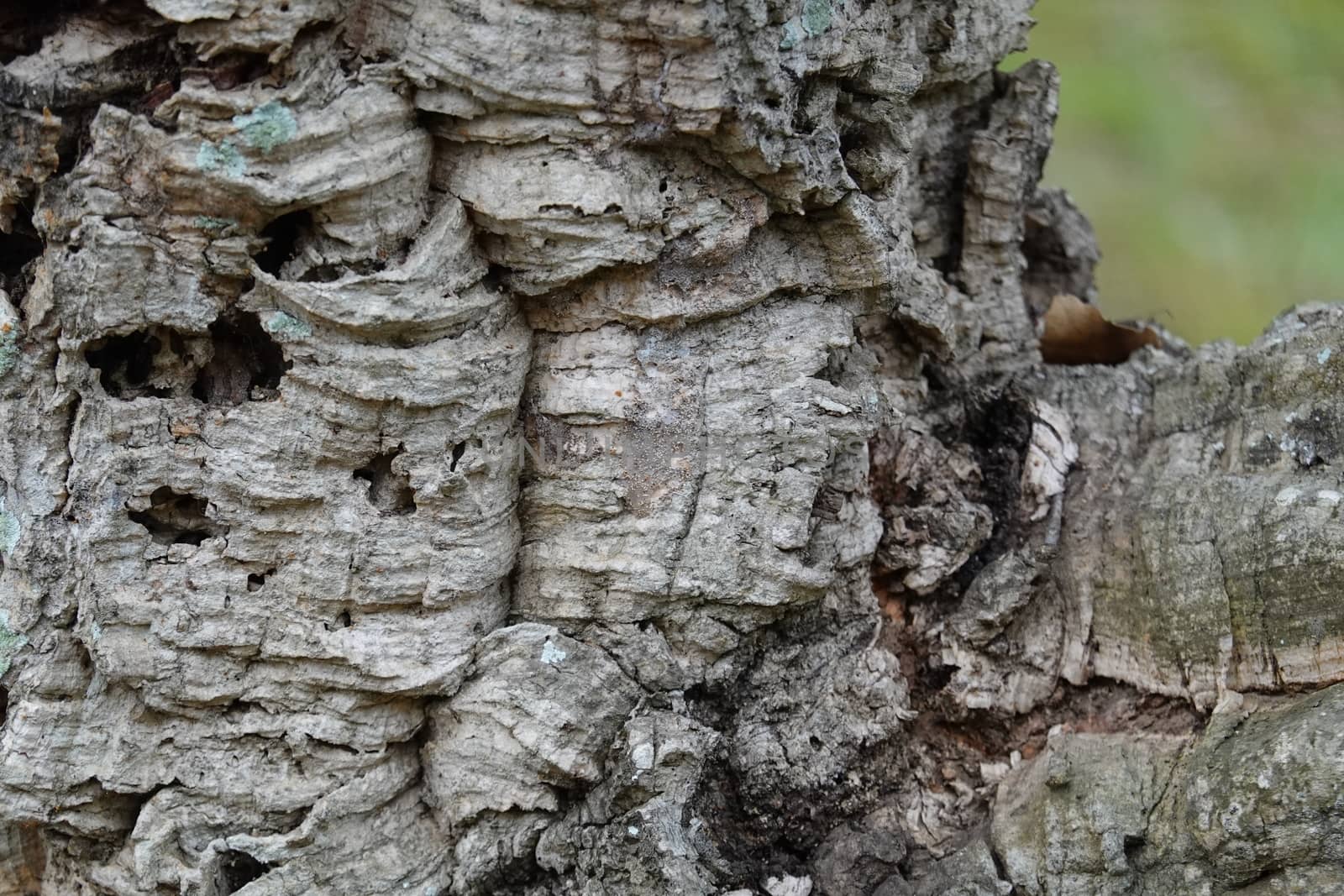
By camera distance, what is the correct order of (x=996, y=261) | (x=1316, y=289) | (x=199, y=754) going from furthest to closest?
(x=1316, y=289) < (x=996, y=261) < (x=199, y=754)

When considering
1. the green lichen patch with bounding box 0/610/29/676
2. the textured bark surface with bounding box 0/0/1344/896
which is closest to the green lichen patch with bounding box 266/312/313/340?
the textured bark surface with bounding box 0/0/1344/896

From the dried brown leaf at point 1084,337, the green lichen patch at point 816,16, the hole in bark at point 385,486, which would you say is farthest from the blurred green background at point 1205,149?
the hole in bark at point 385,486

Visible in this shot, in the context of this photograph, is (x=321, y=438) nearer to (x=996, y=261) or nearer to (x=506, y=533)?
(x=506, y=533)

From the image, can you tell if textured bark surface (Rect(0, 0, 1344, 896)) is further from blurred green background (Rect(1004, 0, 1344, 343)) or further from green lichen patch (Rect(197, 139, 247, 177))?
blurred green background (Rect(1004, 0, 1344, 343))

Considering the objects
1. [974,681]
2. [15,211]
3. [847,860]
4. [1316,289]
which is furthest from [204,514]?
[1316,289]

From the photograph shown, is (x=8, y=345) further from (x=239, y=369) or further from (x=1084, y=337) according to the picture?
(x=1084, y=337)
